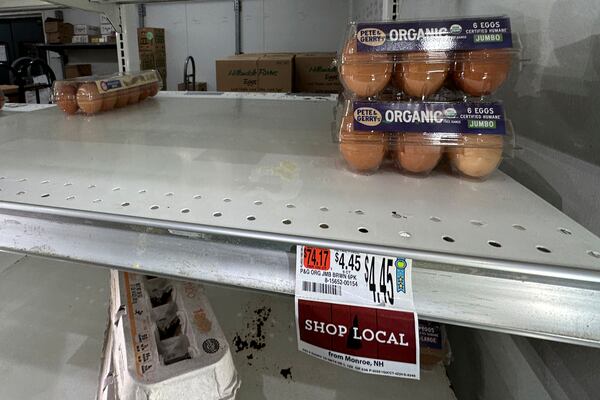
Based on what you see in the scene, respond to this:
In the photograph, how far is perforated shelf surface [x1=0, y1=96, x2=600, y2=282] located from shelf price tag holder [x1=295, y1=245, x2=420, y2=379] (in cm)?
2

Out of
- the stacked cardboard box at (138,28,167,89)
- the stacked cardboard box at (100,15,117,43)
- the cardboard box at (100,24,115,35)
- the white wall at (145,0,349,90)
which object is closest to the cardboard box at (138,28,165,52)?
the stacked cardboard box at (138,28,167,89)

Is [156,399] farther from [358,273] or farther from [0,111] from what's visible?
[0,111]

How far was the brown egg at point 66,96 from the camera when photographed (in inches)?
40.4

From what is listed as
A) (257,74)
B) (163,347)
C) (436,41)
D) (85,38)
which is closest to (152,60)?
(85,38)

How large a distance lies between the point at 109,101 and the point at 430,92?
0.89 meters

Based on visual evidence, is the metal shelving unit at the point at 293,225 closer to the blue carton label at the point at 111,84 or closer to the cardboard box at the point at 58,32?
the blue carton label at the point at 111,84

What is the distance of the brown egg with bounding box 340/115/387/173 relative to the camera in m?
0.55

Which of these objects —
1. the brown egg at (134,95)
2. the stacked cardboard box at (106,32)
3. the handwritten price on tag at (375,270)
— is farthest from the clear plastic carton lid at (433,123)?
the stacked cardboard box at (106,32)

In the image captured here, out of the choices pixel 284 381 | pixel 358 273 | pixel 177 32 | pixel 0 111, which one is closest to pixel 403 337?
pixel 358 273

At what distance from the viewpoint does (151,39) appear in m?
4.01

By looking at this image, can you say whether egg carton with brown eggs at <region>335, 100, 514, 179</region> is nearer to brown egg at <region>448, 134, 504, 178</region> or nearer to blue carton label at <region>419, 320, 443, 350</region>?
brown egg at <region>448, 134, 504, 178</region>

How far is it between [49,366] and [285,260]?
78cm

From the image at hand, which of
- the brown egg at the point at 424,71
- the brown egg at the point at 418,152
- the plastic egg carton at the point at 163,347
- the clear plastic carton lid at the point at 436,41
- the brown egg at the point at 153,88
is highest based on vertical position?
the clear plastic carton lid at the point at 436,41

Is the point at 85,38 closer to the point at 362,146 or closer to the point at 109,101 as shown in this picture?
the point at 109,101
